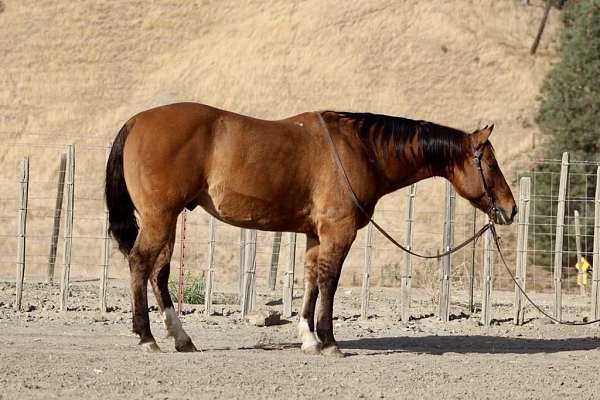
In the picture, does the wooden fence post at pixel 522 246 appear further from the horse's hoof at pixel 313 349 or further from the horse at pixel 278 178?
the horse's hoof at pixel 313 349

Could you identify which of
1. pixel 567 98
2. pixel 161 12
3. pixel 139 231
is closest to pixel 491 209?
pixel 139 231

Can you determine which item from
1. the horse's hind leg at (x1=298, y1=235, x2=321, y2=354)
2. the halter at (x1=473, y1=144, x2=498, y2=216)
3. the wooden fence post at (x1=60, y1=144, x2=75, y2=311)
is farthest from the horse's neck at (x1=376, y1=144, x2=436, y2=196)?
the wooden fence post at (x1=60, y1=144, x2=75, y2=311)

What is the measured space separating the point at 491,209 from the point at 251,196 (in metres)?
2.46

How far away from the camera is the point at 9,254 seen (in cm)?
2712

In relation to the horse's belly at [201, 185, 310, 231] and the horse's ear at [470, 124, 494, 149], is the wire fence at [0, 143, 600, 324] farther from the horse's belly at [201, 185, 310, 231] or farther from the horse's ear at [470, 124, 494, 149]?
the horse's belly at [201, 185, 310, 231]

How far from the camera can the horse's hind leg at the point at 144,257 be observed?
918 cm

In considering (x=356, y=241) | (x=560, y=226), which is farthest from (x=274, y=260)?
(x=356, y=241)

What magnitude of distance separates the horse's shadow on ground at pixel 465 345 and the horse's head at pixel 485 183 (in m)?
1.50

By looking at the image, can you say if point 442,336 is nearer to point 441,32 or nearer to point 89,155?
point 89,155

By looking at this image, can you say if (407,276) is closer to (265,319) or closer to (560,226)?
(560,226)

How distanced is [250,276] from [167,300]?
3652 mm

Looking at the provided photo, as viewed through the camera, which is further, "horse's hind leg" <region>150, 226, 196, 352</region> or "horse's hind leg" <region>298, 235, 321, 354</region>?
"horse's hind leg" <region>298, 235, 321, 354</region>

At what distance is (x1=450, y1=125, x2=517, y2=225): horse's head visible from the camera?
33.2ft

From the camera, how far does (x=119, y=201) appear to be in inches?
378
